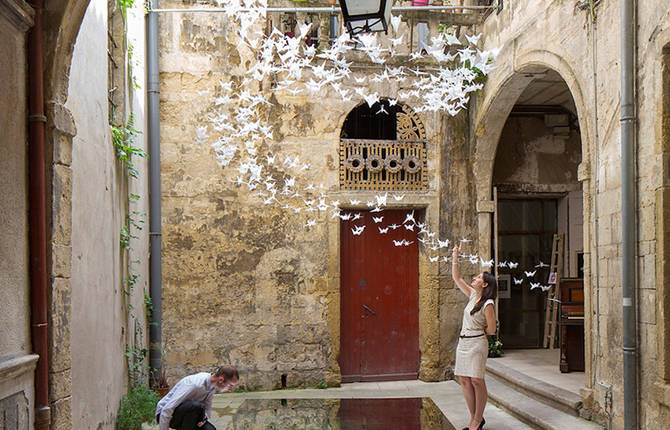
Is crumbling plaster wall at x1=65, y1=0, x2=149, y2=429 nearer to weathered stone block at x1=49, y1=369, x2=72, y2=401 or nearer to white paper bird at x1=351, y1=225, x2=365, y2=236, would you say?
weathered stone block at x1=49, y1=369, x2=72, y2=401

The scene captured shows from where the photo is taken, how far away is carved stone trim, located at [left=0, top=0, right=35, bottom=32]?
2.82 metres

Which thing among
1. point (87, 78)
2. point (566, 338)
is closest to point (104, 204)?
point (87, 78)

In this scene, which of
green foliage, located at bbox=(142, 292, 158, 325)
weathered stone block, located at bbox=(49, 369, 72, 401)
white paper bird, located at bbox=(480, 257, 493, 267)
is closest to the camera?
weathered stone block, located at bbox=(49, 369, 72, 401)

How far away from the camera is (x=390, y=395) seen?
22.6 ft

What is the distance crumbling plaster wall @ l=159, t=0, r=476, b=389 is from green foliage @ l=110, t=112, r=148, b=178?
3.68 ft

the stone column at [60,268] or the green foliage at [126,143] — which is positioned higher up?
the green foliage at [126,143]

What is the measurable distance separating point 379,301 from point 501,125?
8.84ft

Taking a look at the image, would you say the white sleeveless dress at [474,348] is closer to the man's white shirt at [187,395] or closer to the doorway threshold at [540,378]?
the doorway threshold at [540,378]

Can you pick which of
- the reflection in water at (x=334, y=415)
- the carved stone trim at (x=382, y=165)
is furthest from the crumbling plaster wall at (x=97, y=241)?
the carved stone trim at (x=382, y=165)

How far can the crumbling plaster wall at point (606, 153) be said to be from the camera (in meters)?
4.18

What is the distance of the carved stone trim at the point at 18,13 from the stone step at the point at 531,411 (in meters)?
Answer: 4.79

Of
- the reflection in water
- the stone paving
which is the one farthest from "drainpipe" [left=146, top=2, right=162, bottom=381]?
the reflection in water

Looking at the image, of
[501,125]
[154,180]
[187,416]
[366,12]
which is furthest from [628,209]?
[154,180]

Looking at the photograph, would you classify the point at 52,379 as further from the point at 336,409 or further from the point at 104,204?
the point at 336,409
